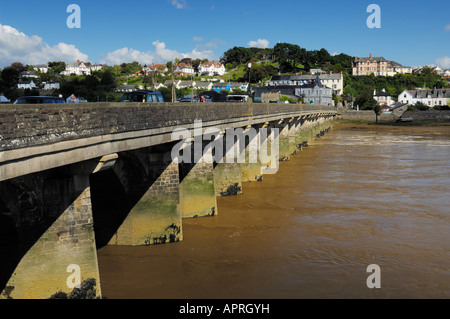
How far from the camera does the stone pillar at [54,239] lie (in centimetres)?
955

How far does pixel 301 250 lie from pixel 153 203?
5.26m

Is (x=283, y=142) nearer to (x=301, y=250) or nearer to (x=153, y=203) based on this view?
(x=301, y=250)

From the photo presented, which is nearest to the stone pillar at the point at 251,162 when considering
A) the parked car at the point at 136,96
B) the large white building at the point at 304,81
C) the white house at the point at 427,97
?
the parked car at the point at 136,96

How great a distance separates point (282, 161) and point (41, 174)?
30.5 m

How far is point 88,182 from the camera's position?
35.2 feet

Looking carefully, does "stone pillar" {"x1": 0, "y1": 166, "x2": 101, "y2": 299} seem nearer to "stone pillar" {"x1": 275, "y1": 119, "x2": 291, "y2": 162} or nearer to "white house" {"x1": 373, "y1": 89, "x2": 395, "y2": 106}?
"stone pillar" {"x1": 275, "y1": 119, "x2": 291, "y2": 162}

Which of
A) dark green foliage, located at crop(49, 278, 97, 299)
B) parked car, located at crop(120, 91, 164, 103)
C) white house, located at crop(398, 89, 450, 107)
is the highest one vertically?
white house, located at crop(398, 89, 450, 107)

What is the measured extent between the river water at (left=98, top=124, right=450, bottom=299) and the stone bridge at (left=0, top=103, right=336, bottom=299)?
1145mm

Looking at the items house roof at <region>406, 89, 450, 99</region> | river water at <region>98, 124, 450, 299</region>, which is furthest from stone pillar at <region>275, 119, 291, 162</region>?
house roof at <region>406, 89, 450, 99</region>

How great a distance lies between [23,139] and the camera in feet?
26.7

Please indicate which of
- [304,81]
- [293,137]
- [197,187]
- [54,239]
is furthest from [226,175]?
[304,81]

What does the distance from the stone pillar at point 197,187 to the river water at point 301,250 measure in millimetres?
615

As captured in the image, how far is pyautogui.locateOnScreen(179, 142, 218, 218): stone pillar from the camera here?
1952cm
